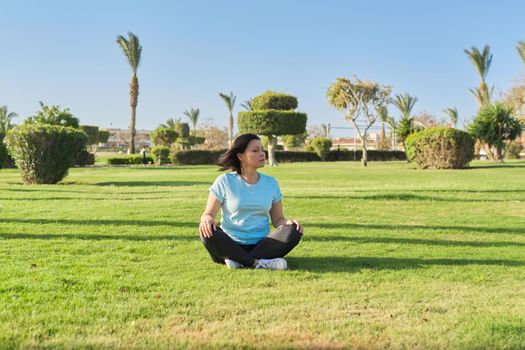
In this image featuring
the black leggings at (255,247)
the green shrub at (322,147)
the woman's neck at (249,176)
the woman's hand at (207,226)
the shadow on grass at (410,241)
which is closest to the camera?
the woman's hand at (207,226)

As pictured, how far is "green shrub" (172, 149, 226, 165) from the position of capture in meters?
45.1

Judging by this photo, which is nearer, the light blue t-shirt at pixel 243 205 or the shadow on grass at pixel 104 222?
the light blue t-shirt at pixel 243 205

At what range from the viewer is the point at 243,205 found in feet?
15.8

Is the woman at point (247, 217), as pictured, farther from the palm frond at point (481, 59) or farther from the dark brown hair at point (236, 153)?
the palm frond at point (481, 59)

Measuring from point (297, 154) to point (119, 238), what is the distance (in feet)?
147

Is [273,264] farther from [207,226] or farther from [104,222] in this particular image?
[104,222]

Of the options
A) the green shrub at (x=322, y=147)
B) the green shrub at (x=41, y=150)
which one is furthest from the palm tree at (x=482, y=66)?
the green shrub at (x=41, y=150)

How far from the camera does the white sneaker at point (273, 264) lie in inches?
184

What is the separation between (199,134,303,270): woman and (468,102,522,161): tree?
2901cm

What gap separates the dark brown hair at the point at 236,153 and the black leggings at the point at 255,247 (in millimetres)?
619

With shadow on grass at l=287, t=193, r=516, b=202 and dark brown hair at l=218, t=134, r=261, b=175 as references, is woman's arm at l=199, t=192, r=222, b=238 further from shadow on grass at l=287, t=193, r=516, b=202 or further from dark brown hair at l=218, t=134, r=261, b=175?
shadow on grass at l=287, t=193, r=516, b=202

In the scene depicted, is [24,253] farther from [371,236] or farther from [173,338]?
[371,236]

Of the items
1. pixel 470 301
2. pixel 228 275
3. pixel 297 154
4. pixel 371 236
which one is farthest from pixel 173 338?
pixel 297 154

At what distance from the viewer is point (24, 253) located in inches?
211
